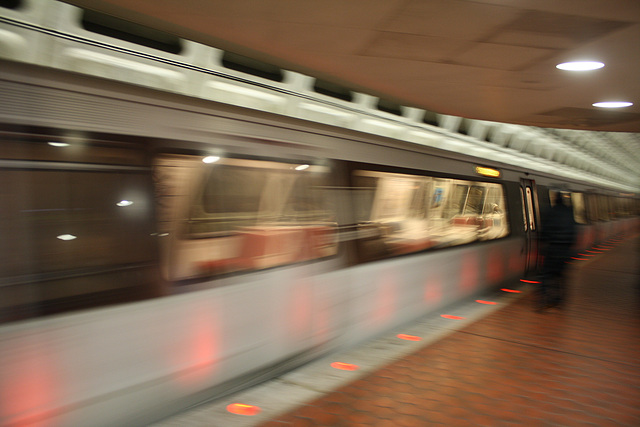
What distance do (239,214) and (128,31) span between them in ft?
10.7

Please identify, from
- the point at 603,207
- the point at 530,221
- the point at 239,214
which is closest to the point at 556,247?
the point at 530,221

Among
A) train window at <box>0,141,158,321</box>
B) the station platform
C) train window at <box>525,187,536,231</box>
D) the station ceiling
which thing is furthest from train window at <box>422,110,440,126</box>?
train window at <box>0,141,158,321</box>

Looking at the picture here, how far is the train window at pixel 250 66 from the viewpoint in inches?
293

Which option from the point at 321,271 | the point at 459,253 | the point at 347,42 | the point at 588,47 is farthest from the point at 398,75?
the point at 459,253

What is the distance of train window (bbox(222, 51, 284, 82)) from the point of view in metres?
7.43

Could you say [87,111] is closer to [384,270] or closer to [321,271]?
[321,271]

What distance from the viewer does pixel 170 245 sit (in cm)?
379

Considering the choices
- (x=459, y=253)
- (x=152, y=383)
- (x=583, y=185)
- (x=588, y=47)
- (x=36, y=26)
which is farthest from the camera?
(x=583, y=185)

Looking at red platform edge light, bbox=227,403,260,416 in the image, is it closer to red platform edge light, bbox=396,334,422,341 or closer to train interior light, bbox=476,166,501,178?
red platform edge light, bbox=396,334,422,341

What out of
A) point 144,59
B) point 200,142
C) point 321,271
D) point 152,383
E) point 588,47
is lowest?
point 152,383

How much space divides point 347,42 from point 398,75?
1.41 meters

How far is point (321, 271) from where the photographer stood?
17.3 feet

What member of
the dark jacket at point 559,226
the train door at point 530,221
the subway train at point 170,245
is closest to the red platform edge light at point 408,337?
the subway train at point 170,245

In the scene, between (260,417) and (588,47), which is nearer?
(260,417)
